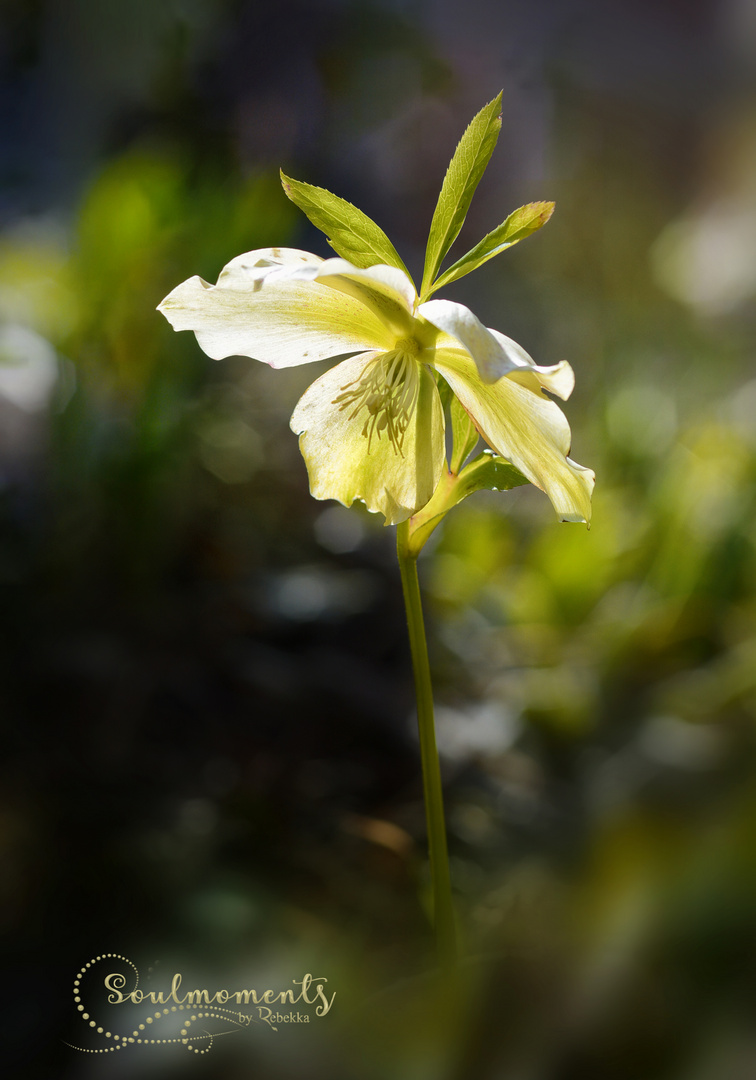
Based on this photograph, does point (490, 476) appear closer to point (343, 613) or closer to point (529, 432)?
point (529, 432)

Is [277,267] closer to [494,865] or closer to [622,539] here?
[494,865]

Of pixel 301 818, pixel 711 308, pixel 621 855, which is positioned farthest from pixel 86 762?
pixel 711 308

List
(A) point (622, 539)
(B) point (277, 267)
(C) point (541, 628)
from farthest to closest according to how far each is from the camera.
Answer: (A) point (622, 539)
(C) point (541, 628)
(B) point (277, 267)

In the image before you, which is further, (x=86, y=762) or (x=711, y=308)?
(x=711, y=308)

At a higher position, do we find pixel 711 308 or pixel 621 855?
pixel 711 308

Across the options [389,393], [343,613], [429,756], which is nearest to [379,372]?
[389,393]

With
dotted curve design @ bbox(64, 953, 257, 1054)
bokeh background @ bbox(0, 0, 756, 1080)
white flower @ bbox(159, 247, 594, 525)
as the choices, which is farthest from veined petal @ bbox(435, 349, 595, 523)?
dotted curve design @ bbox(64, 953, 257, 1054)

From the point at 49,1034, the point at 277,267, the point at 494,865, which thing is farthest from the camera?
the point at 494,865
